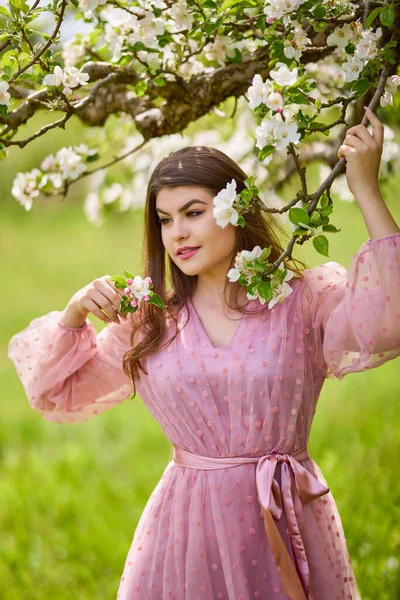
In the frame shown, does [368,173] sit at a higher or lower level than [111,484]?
higher

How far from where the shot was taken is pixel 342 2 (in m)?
1.78

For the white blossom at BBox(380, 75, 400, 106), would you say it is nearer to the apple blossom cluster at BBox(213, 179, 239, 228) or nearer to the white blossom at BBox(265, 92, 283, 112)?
the white blossom at BBox(265, 92, 283, 112)

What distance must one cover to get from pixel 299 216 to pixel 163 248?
76 cm

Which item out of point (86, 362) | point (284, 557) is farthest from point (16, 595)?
point (284, 557)

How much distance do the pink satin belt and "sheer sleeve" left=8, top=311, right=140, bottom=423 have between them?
1.40ft

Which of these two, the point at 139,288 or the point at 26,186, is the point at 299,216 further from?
the point at 26,186

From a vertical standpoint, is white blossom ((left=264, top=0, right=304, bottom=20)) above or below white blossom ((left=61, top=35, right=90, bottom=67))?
below

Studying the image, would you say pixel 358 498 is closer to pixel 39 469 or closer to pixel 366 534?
pixel 366 534

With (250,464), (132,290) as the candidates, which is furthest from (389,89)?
(250,464)

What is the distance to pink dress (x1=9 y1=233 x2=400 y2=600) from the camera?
6.37 feet

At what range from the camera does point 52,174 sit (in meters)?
2.43

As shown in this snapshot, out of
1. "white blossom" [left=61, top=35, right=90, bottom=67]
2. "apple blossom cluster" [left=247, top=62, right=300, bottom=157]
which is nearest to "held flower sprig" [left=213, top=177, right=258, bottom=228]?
"apple blossom cluster" [left=247, top=62, right=300, bottom=157]

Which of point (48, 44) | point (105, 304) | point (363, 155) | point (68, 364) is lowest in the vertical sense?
point (68, 364)

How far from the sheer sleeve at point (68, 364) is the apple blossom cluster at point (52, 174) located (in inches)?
15.3
